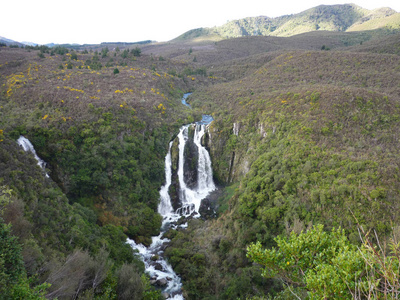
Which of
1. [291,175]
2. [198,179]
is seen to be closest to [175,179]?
[198,179]

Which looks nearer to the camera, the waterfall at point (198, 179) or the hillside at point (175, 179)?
the hillside at point (175, 179)

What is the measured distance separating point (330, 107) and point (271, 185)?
15.8 m

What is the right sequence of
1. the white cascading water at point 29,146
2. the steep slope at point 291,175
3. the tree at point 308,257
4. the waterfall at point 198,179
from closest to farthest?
1. the tree at point 308,257
2. the steep slope at point 291,175
3. the white cascading water at point 29,146
4. the waterfall at point 198,179

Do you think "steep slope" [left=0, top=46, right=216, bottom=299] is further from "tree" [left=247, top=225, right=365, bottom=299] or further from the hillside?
"tree" [left=247, top=225, right=365, bottom=299]

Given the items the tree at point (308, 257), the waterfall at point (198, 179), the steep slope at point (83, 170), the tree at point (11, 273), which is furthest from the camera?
the waterfall at point (198, 179)

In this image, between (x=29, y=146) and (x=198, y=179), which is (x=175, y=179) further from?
(x=29, y=146)

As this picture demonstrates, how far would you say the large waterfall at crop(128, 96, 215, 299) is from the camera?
69.8ft

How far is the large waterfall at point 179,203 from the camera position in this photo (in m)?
21.3

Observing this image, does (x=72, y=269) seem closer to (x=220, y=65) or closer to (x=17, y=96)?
(x=17, y=96)

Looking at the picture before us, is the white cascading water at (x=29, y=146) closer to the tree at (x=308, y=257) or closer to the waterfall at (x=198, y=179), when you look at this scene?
the waterfall at (x=198, y=179)

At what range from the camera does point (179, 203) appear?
33125mm

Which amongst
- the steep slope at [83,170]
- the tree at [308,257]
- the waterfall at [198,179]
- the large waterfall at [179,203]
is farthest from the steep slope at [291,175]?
the tree at [308,257]

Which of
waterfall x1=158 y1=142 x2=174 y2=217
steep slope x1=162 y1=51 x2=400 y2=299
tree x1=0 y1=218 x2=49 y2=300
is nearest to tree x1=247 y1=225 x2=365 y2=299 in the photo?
steep slope x1=162 y1=51 x2=400 y2=299

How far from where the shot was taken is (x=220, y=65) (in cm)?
8294
